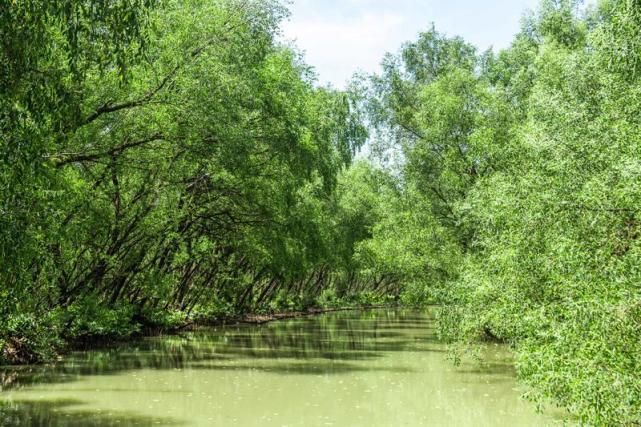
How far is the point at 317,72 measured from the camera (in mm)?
36156

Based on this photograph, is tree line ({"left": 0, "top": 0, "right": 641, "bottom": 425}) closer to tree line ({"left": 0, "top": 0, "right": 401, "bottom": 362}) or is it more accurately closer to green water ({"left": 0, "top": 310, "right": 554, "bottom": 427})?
tree line ({"left": 0, "top": 0, "right": 401, "bottom": 362})

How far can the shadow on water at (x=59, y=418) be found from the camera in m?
15.2

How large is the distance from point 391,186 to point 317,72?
22.6 ft

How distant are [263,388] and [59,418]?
644 cm

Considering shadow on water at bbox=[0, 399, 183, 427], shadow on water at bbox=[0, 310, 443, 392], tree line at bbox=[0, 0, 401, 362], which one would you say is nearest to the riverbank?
tree line at bbox=[0, 0, 401, 362]

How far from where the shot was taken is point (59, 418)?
15.7 m

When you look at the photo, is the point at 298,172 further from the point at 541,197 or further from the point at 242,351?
the point at 541,197

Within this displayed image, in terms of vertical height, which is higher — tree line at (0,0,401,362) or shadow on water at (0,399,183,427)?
tree line at (0,0,401,362)

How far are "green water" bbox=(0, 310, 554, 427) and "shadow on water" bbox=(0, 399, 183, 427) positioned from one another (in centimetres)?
2

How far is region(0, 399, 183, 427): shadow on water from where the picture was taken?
15156mm

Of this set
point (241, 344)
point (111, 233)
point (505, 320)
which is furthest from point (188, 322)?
point (505, 320)

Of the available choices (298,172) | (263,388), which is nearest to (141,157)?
(298,172)

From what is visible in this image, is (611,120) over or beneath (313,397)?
over

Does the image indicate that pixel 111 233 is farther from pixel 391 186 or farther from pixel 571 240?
pixel 571 240
